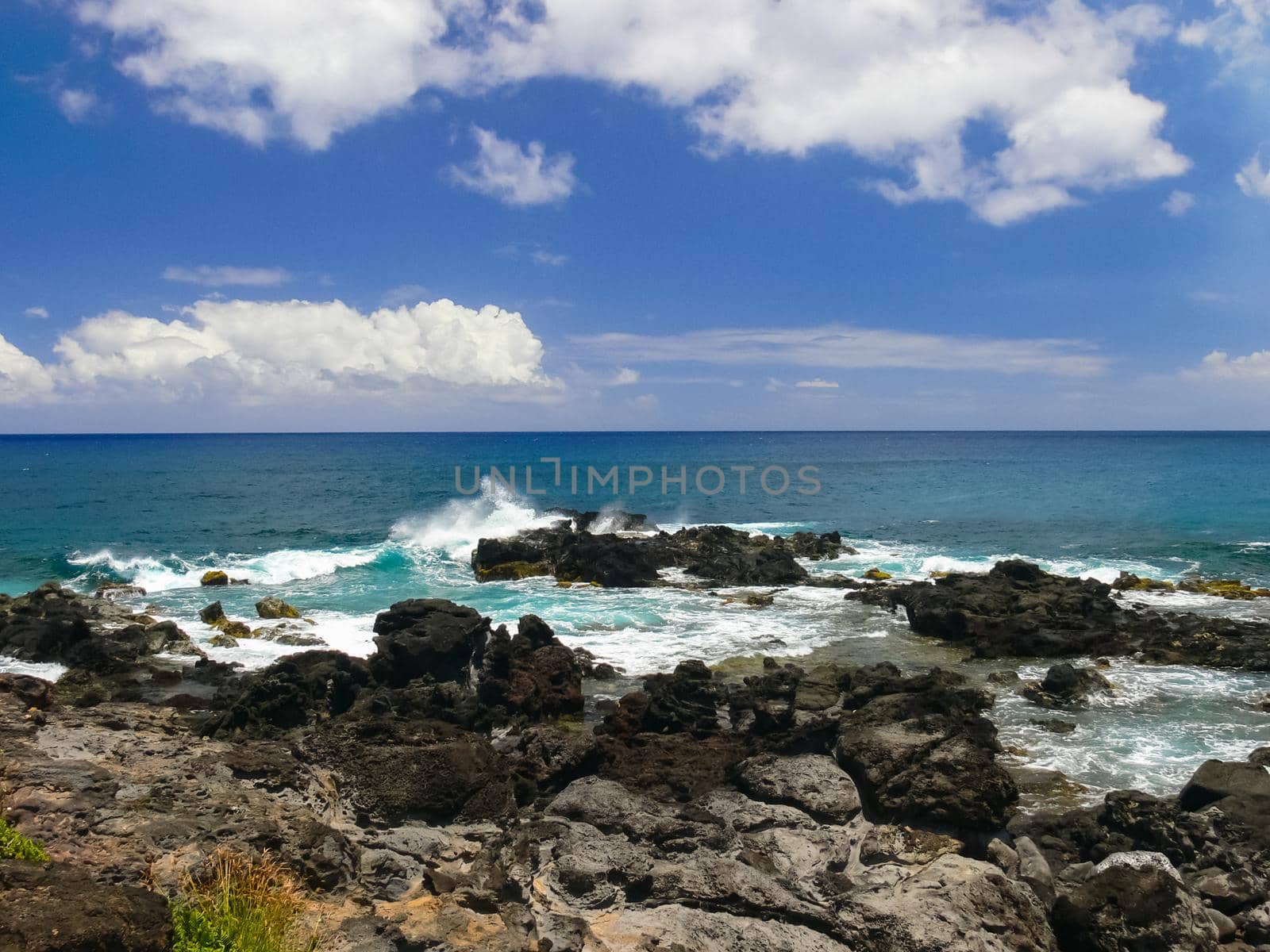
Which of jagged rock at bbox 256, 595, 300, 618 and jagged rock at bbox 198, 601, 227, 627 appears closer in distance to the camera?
jagged rock at bbox 198, 601, 227, 627

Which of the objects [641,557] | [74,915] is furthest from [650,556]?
[74,915]

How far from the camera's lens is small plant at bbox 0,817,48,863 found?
6.14 metres

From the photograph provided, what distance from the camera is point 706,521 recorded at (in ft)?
180

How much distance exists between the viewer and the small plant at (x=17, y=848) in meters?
6.14

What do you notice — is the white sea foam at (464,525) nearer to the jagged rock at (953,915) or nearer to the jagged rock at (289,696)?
the jagged rock at (289,696)

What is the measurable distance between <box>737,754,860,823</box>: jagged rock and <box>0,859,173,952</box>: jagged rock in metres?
7.36

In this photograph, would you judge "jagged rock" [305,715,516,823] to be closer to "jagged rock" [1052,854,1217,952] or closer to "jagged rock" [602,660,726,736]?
"jagged rock" [602,660,726,736]

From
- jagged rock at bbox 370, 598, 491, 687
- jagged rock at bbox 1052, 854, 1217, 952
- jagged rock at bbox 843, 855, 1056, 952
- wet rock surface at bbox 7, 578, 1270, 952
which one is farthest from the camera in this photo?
jagged rock at bbox 370, 598, 491, 687

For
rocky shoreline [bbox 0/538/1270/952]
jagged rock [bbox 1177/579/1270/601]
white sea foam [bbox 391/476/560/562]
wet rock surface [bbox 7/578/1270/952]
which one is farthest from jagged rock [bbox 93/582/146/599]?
jagged rock [bbox 1177/579/1270/601]

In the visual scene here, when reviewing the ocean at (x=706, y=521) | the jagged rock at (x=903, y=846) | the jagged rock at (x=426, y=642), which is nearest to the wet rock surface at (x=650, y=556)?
the ocean at (x=706, y=521)

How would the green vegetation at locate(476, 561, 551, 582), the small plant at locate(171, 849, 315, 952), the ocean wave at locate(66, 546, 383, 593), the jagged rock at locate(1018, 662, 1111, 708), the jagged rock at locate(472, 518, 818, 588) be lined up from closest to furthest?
1. the small plant at locate(171, 849, 315, 952)
2. the jagged rock at locate(1018, 662, 1111, 708)
3. the jagged rock at locate(472, 518, 818, 588)
4. the green vegetation at locate(476, 561, 551, 582)
5. the ocean wave at locate(66, 546, 383, 593)

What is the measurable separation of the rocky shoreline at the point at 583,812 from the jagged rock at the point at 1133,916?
2 cm

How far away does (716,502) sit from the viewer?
65.8 meters

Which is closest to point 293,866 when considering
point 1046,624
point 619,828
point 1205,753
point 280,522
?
point 619,828
